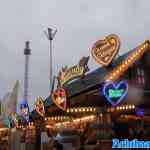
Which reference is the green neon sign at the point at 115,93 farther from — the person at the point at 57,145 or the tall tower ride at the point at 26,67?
the tall tower ride at the point at 26,67

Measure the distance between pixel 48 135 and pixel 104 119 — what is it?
7764mm

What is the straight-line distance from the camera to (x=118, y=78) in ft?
68.1

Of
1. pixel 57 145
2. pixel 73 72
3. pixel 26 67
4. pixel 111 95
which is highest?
pixel 26 67

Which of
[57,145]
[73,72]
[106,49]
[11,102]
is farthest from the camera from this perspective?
[11,102]

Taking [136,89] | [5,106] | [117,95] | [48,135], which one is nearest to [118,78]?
[136,89]

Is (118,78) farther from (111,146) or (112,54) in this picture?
(111,146)

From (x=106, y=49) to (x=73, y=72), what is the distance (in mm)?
3920

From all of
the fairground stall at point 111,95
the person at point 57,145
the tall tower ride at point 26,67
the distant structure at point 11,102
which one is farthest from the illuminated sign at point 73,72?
the tall tower ride at point 26,67

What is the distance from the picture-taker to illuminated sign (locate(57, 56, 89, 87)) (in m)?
24.4

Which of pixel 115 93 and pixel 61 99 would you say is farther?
pixel 61 99

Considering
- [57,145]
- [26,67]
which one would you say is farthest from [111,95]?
[26,67]

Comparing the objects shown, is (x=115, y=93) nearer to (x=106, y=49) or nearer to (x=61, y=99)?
(x=106, y=49)

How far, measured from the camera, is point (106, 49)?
71.6 ft

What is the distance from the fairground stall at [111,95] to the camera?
20.8m
